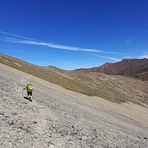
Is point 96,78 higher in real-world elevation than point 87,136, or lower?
higher

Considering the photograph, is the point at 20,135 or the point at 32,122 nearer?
the point at 20,135

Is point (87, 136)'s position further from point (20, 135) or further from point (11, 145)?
point (11, 145)

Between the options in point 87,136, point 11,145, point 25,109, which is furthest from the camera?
point 25,109

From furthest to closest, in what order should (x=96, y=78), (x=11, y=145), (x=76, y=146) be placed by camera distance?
(x=96, y=78)
(x=76, y=146)
(x=11, y=145)

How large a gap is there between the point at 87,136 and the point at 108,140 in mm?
2223

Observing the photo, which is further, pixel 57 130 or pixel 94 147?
pixel 57 130

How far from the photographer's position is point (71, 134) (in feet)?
62.3

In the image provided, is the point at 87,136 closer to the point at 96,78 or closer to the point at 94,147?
the point at 94,147

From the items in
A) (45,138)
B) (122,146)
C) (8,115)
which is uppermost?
(8,115)

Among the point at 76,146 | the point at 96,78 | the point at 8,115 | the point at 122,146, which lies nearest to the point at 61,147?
the point at 76,146

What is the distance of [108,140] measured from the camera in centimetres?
2092

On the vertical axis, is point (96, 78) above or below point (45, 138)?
above

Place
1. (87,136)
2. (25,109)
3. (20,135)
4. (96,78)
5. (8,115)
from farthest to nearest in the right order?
(96,78), (25,109), (87,136), (8,115), (20,135)

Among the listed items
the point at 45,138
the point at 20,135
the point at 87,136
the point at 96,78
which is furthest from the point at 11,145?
the point at 96,78
